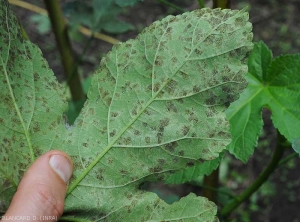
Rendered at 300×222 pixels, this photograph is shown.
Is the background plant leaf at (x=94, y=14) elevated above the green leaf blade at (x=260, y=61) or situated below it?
above

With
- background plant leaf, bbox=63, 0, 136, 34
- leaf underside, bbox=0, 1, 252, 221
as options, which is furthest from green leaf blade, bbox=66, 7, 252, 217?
background plant leaf, bbox=63, 0, 136, 34

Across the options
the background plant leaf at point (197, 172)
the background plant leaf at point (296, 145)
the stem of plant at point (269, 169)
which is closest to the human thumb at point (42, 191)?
the background plant leaf at point (197, 172)

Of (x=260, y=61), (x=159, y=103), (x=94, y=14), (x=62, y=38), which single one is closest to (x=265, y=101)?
(x=260, y=61)

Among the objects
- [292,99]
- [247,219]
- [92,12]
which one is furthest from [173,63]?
[247,219]

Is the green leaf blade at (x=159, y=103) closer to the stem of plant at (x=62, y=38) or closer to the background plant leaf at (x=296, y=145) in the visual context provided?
the background plant leaf at (x=296, y=145)

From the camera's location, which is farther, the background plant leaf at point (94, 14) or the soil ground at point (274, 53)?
the soil ground at point (274, 53)

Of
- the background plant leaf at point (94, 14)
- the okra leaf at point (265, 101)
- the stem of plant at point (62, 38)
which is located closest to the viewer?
the okra leaf at point (265, 101)

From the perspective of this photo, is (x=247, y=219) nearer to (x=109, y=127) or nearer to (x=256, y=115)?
(x=256, y=115)

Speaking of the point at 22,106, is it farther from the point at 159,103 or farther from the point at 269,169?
the point at 269,169

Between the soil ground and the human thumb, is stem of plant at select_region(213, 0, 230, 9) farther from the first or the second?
the soil ground
